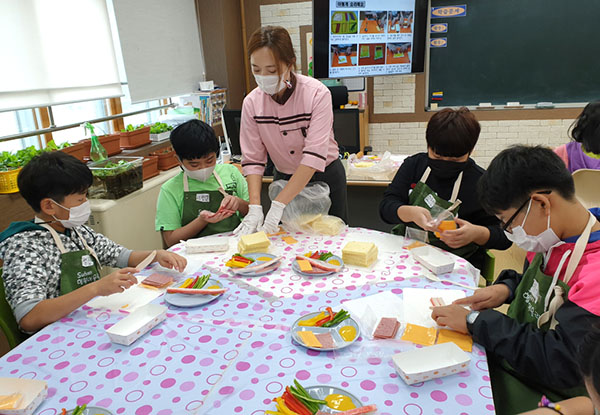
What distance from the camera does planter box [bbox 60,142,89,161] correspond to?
2740mm

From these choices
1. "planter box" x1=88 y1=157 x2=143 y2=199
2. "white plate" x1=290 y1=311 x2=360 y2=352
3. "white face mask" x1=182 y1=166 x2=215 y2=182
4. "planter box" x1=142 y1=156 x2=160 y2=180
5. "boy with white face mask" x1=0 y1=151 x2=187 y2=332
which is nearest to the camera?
"white plate" x1=290 y1=311 x2=360 y2=352

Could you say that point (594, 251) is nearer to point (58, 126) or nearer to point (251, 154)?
point (251, 154)

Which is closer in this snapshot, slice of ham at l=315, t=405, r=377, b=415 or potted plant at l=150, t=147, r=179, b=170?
slice of ham at l=315, t=405, r=377, b=415

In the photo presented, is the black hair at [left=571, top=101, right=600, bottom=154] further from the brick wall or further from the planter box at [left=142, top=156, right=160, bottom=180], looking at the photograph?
the planter box at [left=142, top=156, right=160, bottom=180]

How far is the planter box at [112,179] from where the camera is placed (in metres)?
2.70

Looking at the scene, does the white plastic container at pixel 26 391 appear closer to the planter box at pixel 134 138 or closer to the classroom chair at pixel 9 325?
the classroom chair at pixel 9 325

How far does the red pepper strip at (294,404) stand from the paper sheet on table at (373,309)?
0.33 m

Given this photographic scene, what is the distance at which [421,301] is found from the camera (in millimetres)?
1339

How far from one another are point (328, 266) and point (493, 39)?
13.6ft

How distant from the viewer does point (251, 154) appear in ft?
7.32

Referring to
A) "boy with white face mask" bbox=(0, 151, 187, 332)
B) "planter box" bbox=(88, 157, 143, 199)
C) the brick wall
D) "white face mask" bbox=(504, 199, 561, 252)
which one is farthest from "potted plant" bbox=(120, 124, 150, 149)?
"white face mask" bbox=(504, 199, 561, 252)

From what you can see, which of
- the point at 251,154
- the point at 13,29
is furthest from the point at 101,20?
the point at 251,154

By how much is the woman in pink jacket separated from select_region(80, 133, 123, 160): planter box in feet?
4.52

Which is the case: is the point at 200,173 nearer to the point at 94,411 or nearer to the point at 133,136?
the point at 94,411
